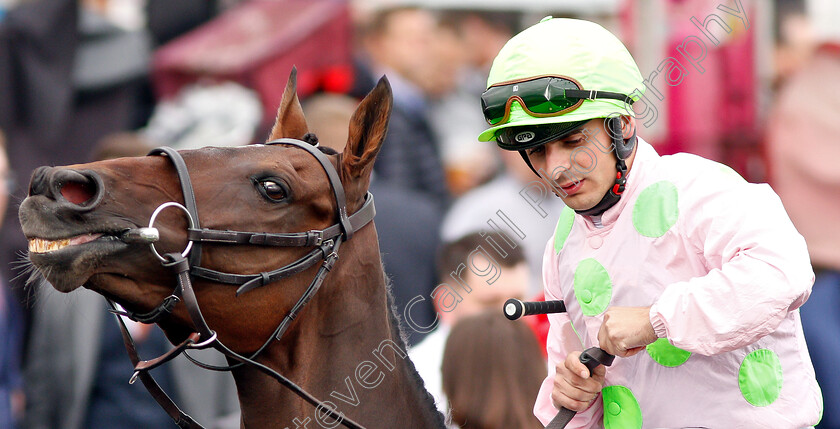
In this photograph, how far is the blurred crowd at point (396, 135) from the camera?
4.61 m

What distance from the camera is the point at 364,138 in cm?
Answer: 278

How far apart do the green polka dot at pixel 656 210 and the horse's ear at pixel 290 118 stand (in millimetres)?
1185

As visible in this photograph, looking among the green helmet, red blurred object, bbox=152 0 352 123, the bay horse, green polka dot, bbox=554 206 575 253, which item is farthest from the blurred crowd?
the green helmet

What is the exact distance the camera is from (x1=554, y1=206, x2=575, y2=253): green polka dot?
2773 mm

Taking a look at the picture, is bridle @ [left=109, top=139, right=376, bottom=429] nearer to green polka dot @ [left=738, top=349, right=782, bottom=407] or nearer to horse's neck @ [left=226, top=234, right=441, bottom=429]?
horse's neck @ [left=226, top=234, right=441, bottom=429]

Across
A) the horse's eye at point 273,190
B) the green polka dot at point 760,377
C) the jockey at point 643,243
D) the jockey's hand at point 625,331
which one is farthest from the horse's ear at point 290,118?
the green polka dot at point 760,377

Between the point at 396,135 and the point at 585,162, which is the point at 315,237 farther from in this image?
the point at 396,135

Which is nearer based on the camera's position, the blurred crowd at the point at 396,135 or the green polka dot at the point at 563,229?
the green polka dot at the point at 563,229

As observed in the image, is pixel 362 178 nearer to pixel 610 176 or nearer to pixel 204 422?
pixel 610 176

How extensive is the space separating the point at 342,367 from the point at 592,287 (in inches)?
29.0

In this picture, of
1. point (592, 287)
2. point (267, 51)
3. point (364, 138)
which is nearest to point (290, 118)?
point (364, 138)

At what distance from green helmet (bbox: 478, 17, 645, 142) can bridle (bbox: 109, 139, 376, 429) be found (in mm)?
549

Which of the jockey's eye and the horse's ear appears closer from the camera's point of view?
A: the jockey's eye

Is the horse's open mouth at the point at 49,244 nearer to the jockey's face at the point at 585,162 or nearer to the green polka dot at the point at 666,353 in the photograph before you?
the jockey's face at the point at 585,162
